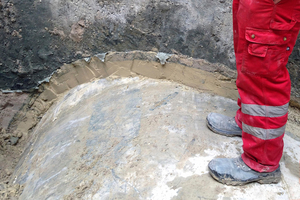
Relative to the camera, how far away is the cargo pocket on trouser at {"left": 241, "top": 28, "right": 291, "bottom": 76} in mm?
999

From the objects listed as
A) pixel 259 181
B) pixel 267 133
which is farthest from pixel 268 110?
pixel 259 181

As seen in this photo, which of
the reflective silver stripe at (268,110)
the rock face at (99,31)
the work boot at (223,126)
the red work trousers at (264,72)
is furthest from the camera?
the rock face at (99,31)

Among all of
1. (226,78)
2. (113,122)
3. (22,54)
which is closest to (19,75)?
(22,54)

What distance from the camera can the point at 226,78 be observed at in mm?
1917

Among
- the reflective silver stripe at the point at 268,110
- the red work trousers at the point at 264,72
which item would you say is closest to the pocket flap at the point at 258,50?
the red work trousers at the point at 264,72

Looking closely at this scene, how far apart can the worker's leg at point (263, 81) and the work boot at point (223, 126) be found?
27 centimetres

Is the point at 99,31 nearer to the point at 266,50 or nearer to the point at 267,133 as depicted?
the point at 266,50

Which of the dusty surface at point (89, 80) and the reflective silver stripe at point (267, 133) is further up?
the dusty surface at point (89, 80)

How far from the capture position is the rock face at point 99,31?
6.08 ft

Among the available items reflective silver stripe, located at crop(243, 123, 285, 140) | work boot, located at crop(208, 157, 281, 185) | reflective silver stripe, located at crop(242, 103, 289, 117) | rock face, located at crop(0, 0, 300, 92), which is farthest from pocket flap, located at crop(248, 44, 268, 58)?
rock face, located at crop(0, 0, 300, 92)

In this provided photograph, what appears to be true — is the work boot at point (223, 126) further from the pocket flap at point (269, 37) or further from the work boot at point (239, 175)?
the pocket flap at point (269, 37)

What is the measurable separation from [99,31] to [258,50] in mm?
1449

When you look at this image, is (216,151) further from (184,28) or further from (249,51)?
(184,28)

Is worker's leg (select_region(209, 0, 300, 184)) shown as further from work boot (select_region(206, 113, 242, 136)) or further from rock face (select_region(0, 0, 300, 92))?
rock face (select_region(0, 0, 300, 92))
